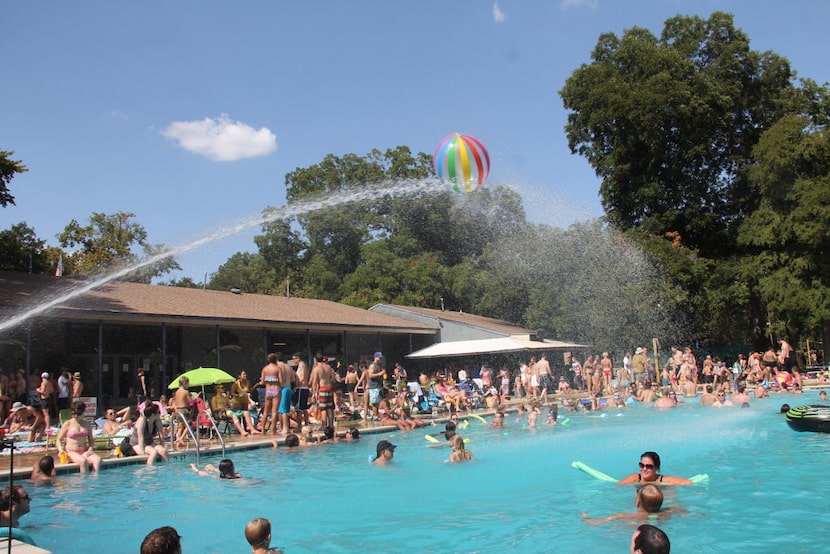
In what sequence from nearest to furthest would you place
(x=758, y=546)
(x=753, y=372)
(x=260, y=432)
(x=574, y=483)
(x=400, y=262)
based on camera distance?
(x=758, y=546)
(x=574, y=483)
(x=260, y=432)
(x=753, y=372)
(x=400, y=262)

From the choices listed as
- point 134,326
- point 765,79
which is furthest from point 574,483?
point 765,79

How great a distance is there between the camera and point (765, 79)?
3641 centimetres

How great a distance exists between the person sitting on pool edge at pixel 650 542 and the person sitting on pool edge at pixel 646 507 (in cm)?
296

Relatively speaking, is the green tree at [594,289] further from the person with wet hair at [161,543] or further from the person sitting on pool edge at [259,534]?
the person with wet hair at [161,543]

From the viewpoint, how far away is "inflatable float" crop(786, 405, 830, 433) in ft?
42.1

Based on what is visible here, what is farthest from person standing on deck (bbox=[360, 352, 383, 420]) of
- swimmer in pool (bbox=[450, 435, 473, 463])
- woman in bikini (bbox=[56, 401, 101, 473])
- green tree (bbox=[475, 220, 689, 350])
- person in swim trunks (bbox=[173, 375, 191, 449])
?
green tree (bbox=[475, 220, 689, 350])

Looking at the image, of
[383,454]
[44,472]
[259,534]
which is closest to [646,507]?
[259,534]

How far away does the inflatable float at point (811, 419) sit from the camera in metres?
12.8

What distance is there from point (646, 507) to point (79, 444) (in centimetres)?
915

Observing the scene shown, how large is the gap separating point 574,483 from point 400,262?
3862 centimetres

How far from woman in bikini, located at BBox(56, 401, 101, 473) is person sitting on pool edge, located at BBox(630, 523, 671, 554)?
970 cm

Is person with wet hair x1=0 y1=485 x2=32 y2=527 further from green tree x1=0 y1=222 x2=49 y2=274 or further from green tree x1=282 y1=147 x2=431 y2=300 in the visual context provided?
green tree x1=282 y1=147 x2=431 y2=300

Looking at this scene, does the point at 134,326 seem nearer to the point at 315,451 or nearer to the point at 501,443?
the point at 315,451

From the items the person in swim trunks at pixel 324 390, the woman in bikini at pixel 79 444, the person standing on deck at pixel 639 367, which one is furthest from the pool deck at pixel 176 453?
the person standing on deck at pixel 639 367
